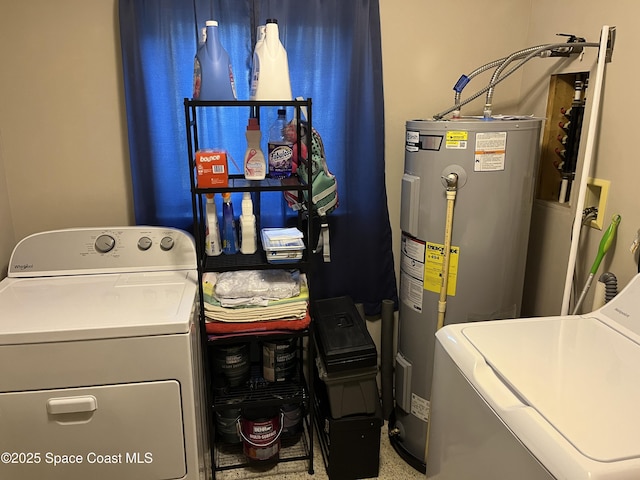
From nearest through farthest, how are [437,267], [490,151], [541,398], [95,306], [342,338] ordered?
[541,398]
[95,306]
[490,151]
[437,267]
[342,338]

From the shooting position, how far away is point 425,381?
1.92 metres

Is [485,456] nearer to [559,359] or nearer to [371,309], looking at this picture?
[559,359]

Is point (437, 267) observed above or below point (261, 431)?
above

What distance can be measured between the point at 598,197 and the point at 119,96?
1800mm

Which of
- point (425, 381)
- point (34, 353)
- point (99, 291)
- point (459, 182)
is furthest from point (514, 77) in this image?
point (34, 353)

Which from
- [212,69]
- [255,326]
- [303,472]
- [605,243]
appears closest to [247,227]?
[255,326]

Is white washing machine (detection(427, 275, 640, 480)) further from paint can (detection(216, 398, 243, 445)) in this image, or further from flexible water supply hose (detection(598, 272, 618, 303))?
paint can (detection(216, 398, 243, 445))

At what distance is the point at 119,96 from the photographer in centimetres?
190

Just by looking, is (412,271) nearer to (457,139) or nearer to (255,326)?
(457,139)

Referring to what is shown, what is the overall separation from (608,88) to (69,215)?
203cm

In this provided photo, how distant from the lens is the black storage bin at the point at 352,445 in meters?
1.89

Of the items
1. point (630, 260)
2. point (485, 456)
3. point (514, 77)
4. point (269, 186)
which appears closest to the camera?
point (485, 456)

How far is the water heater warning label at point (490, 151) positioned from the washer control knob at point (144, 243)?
1209 mm

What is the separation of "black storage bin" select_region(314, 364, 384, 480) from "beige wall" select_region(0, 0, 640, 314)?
865 millimetres
